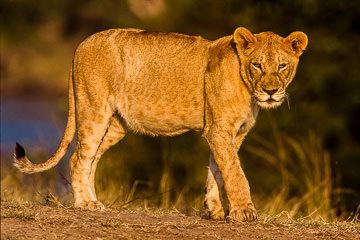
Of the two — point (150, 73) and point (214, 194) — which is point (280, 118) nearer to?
point (150, 73)

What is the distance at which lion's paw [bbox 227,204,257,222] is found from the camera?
5.80 m

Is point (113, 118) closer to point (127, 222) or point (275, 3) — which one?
point (127, 222)

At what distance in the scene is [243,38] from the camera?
6.16 meters

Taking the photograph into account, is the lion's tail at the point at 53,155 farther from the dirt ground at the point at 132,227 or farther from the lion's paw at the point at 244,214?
the lion's paw at the point at 244,214

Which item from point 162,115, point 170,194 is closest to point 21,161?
point 162,115

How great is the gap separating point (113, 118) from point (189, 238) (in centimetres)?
218

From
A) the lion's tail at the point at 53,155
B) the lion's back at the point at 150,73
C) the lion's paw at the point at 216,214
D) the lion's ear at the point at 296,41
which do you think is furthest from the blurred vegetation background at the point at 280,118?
the lion's ear at the point at 296,41

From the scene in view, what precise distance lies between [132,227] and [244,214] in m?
0.94

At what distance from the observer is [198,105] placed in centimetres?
638

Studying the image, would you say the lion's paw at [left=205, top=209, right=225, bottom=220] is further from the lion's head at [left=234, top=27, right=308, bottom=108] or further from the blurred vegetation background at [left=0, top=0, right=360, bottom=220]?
the blurred vegetation background at [left=0, top=0, right=360, bottom=220]

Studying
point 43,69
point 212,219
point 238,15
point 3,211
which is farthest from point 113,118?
point 43,69

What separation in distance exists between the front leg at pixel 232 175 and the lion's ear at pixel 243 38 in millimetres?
703

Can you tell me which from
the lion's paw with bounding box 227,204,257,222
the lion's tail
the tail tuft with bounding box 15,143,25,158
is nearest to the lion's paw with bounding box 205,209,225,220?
the lion's paw with bounding box 227,204,257,222

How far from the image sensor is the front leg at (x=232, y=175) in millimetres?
5836
